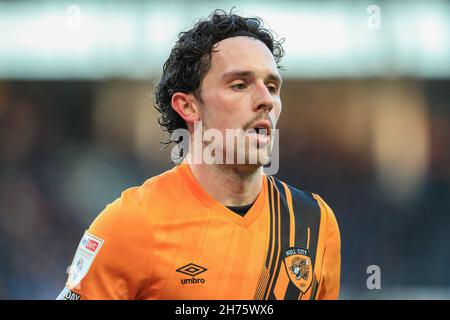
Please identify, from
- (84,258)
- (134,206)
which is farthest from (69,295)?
(134,206)

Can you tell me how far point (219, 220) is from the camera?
9.77 ft

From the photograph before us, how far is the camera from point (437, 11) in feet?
27.6

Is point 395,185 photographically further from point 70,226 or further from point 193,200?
point 193,200

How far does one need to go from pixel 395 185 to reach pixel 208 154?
5.70m

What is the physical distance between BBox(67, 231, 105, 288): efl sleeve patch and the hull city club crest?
35.7 inches

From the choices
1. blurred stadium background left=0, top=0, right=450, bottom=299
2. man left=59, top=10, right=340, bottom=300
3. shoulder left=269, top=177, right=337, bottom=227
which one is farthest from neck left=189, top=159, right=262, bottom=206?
blurred stadium background left=0, top=0, right=450, bottom=299

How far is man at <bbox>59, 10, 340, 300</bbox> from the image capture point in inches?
110

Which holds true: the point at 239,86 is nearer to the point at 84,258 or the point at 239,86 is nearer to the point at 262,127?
the point at 262,127

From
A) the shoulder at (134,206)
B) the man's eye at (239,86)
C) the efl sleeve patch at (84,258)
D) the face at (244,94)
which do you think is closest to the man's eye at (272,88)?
the face at (244,94)

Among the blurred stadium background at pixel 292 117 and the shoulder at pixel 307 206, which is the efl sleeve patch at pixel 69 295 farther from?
the blurred stadium background at pixel 292 117

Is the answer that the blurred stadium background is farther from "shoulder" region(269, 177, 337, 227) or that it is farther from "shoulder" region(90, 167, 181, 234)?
"shoulder" region(90, 167, 181, 234)

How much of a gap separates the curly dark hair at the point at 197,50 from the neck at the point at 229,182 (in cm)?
40

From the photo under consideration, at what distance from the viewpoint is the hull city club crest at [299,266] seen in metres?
2.93
